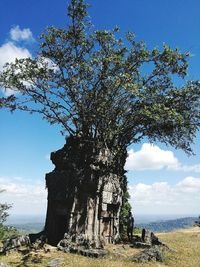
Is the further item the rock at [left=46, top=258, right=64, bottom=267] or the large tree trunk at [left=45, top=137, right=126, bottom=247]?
the large tree trunk at [left=45, top=137, right=126, bottom=247]

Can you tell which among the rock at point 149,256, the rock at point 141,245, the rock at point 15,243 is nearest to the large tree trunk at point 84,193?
the rock at point 141,245

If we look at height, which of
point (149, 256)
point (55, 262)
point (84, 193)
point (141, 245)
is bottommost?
point (55, 262)

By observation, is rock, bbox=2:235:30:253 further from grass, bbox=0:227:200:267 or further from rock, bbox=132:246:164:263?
rock, bbox=132:246:164:263

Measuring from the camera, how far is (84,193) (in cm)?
3253

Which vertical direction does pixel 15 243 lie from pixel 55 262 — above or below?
above

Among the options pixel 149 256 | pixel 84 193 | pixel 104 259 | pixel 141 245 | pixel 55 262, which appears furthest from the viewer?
pixel 84 193

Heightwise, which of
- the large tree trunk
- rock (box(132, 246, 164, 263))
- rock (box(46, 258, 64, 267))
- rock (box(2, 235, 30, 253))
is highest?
the large tree trunk

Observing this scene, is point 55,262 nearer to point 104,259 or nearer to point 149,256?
point 104,259

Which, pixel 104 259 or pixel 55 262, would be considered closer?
pixel 55 262

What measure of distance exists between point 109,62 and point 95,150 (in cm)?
865

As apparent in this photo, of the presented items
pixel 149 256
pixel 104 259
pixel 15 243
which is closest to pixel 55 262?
pixel 104 259

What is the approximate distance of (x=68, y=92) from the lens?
33719 millimetres

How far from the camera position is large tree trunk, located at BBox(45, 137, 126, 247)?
32.2 metres

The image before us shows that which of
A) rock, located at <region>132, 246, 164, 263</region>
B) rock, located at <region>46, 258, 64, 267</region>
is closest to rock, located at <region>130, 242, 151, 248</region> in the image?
rock, located at <region>132, 246, 164, 263</region>
